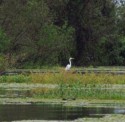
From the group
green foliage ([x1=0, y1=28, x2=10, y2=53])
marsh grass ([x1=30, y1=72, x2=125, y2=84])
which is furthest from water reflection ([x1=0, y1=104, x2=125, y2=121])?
green foliage ([x1=0, y1=28, x2=10, y2=53])

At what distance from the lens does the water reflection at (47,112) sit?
1972cm

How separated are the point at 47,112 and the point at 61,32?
38.4m

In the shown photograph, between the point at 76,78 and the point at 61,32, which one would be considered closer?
the point at 76,78

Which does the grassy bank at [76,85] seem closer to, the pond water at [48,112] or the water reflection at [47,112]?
the pond water at [48,112]

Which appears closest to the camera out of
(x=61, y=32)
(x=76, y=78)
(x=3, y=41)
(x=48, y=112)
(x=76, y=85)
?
(x=48, y=112)

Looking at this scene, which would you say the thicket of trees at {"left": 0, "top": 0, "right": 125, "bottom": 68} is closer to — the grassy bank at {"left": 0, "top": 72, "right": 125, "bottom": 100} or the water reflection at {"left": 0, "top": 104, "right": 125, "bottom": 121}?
the grassy bank at {"left": 0, "top": 72, "right": 125, "bottom": 100}

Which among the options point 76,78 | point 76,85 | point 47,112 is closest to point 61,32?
point 76,78

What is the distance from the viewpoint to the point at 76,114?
68.0ft

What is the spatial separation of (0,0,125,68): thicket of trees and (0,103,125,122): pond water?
23.3 m

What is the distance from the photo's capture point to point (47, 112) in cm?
2133

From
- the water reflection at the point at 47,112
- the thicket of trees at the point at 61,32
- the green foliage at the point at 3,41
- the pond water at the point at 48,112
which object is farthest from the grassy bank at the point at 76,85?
the green foliage at the point at 3,41

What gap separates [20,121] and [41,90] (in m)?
11.6

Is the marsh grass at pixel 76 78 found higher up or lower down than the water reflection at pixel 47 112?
higher up

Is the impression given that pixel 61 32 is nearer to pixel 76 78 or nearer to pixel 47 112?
pixel 76 78
